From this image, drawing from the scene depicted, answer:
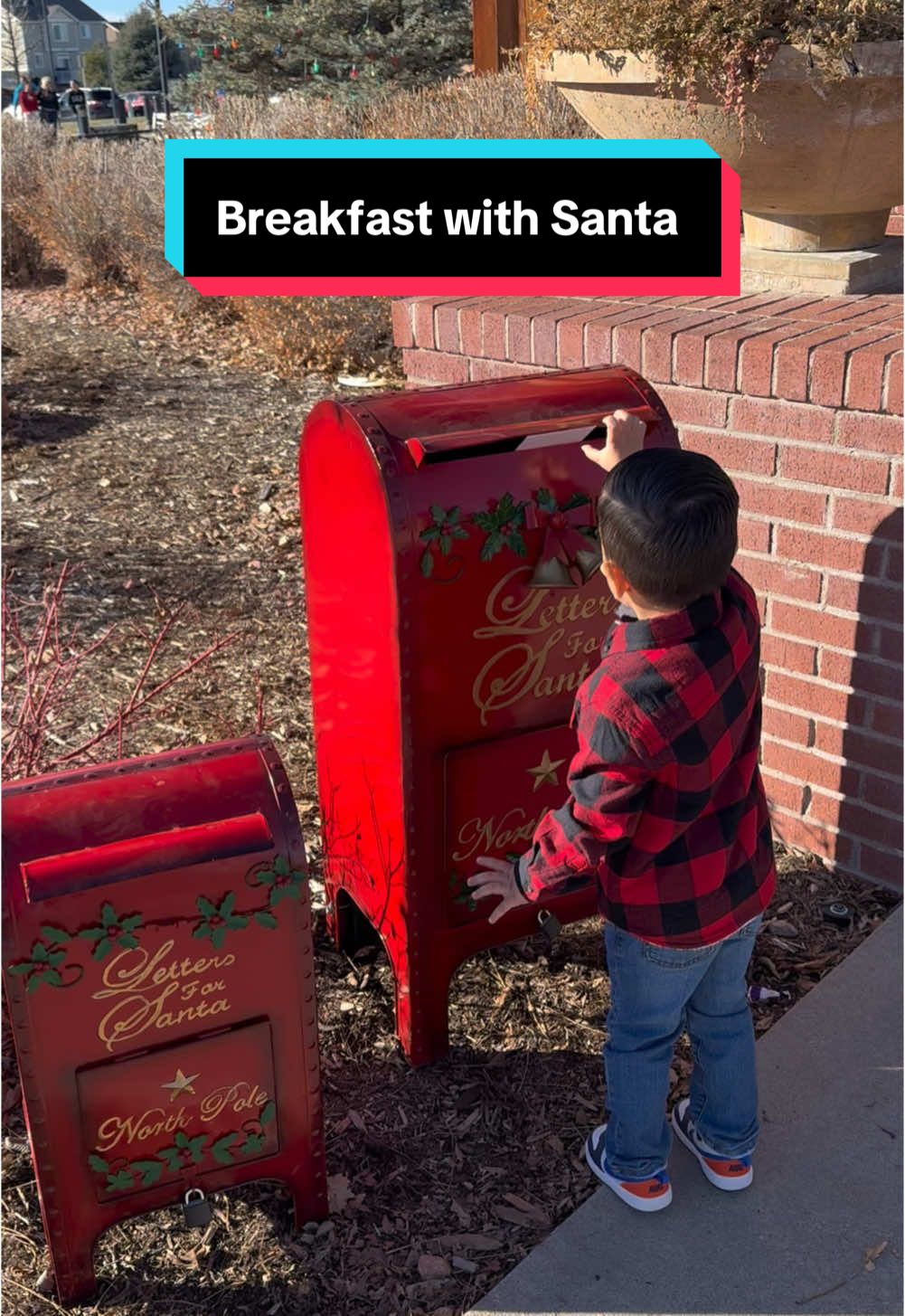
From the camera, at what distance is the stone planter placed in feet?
12.3

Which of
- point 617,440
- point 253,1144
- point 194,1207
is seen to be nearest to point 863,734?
point 617,440

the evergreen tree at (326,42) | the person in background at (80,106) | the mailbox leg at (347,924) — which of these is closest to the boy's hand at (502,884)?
the mailbox leg at (347,924)

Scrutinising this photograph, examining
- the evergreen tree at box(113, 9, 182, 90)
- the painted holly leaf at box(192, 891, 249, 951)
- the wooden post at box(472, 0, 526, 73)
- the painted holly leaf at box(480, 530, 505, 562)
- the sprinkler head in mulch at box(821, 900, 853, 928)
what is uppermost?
the evergreen tree at box(113, 9, 182, 90)

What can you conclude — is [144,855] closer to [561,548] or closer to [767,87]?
[561,548]

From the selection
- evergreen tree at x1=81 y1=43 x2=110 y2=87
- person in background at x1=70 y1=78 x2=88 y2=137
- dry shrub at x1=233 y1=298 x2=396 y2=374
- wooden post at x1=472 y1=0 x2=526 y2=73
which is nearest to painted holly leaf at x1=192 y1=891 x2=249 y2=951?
dry shrub at x1=233 y1=298 x2=396 y2=374

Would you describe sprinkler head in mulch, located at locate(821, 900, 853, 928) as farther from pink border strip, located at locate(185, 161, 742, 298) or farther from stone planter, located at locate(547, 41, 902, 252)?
stone planter, located at locate(547, 41, 902, 252)

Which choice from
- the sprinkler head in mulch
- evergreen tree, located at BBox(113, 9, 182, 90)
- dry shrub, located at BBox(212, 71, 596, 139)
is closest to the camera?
the sprinkler head in mulch

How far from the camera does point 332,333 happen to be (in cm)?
945

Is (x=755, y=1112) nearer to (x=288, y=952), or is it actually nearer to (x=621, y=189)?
(x=288, y=952)

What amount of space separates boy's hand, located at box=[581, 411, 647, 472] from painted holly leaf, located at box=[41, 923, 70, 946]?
1.38m

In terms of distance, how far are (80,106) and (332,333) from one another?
35.1m

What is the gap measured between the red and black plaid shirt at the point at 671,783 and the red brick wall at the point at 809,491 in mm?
1210

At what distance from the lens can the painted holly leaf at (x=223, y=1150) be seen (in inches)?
93.7

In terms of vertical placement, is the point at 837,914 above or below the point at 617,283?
below
